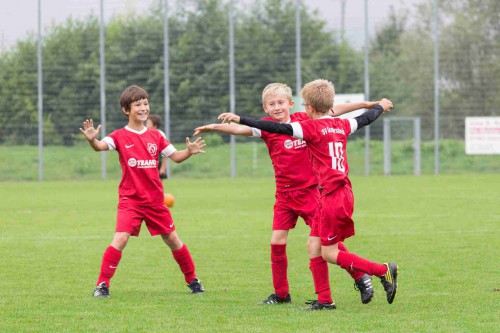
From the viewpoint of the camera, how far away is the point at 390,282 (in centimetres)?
691

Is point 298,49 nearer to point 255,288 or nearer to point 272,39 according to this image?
point 272,39

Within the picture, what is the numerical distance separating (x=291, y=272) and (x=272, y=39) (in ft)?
88.6

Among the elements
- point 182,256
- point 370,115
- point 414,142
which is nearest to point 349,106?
point 370,115

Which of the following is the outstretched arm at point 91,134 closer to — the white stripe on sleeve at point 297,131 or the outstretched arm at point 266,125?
the outstretched arm at point 266,125

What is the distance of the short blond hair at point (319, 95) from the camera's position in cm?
703

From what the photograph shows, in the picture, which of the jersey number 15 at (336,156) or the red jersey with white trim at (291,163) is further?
Answer: the red jersey with white trim at (291,163)

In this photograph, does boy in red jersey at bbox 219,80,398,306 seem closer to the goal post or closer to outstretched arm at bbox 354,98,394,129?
outstretched arm at bbox 354,98,394,129

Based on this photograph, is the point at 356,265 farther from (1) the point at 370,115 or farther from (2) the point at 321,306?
(1) the point at 370,115

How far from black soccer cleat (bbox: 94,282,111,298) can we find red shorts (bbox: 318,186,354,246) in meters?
1.92

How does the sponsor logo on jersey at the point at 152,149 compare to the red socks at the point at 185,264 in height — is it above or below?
above

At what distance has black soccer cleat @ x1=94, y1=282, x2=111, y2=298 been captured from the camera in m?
7.80

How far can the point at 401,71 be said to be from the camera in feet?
118

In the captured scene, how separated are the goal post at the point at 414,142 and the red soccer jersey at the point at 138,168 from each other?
27.1m

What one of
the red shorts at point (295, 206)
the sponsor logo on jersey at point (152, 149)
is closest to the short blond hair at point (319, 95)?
the red shorts at point (295, 206)
